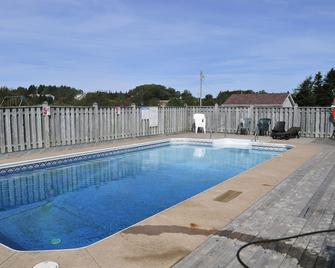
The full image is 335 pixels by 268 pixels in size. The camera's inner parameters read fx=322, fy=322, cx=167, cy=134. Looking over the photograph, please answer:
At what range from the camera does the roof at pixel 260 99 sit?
3581 centimetres

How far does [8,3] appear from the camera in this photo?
10.7 meters

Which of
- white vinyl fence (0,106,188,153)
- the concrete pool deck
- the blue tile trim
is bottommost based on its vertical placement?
the blue tile trim

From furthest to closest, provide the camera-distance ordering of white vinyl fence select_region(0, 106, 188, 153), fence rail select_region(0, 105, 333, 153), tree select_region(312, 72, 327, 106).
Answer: tree select_region(312, 72, 327, 106) → fence rail select_region(0, 105, 333, 153) → white vinyl fence select_region(0, 106, 188, 153)

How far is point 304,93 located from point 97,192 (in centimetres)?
4010

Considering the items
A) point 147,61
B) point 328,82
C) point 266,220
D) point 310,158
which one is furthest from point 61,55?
point 328,82

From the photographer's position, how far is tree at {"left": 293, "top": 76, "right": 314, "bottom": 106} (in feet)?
132

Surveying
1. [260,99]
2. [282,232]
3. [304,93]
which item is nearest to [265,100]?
[260,99]

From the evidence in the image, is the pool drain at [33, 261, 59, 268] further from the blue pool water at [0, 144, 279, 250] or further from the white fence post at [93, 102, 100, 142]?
Result: the white fence post at [93, 102, 100, 142]

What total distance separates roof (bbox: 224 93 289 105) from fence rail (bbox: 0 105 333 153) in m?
21.4

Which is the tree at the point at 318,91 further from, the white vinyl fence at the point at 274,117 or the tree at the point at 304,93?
the white vinyl fence at the point at 274,117

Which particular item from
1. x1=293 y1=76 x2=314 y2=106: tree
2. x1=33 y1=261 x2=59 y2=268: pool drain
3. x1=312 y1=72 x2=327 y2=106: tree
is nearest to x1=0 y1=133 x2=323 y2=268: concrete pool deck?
x1=33 y1=261 x2=59 y2=268: pool drain

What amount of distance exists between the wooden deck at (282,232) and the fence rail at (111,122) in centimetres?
726

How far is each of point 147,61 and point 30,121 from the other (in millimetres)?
19999

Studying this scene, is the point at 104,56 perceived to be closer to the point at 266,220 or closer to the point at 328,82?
the point at 266,220
